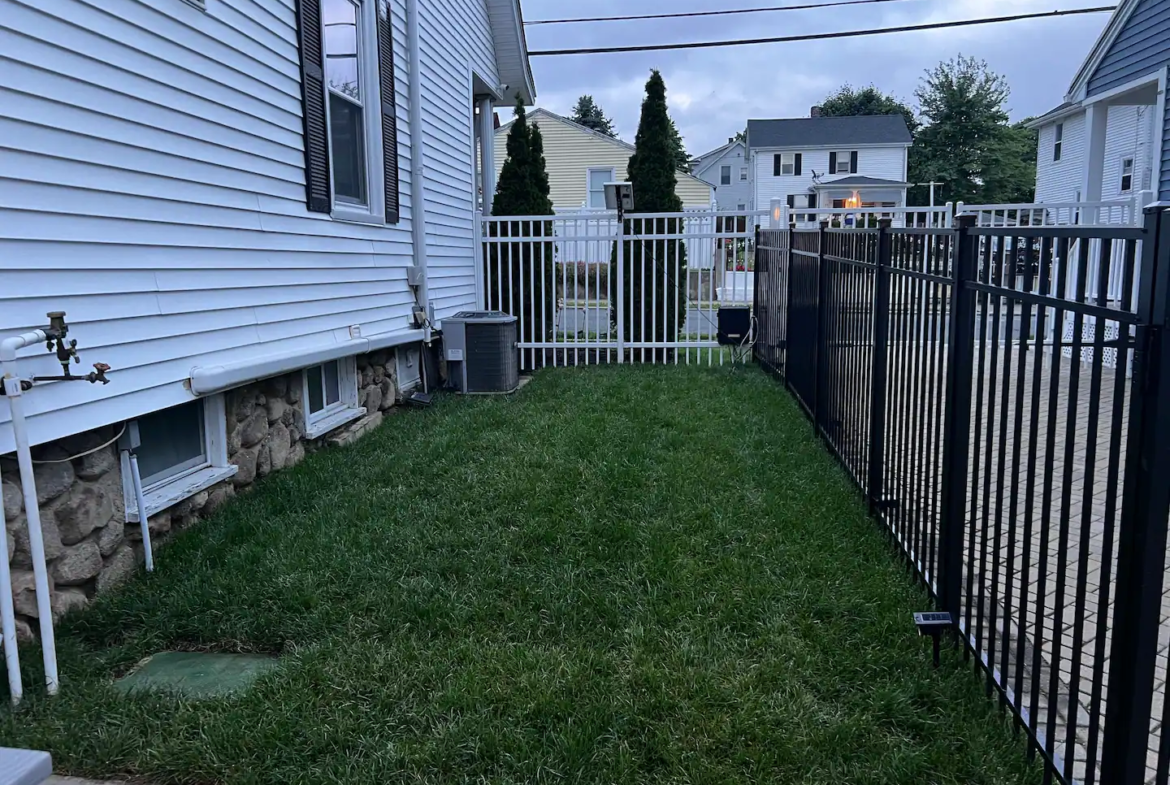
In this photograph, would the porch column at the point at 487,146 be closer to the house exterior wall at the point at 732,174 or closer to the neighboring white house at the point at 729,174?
the house exterior wall at the point at 732,174

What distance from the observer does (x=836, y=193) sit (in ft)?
125

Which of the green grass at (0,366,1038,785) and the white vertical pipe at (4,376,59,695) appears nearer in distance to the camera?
the green grass at (0,366,1038,785)

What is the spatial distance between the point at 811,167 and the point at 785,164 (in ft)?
4.14

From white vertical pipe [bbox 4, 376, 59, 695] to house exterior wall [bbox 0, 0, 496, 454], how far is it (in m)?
0.26

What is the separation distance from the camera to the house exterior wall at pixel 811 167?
1591 inches

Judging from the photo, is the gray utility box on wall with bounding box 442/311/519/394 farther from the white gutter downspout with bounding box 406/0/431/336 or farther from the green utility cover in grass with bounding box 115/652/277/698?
the green utility cover in grass with bounding box 115/652/277/698

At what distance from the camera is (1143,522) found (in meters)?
1.67

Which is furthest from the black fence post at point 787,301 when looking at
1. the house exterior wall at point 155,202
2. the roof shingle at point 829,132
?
the roof shingle at point 829,132

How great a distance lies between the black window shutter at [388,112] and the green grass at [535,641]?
2.67 meters

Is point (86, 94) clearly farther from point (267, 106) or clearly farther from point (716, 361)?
point (716, 361)

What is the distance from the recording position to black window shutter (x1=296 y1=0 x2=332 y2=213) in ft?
17.2

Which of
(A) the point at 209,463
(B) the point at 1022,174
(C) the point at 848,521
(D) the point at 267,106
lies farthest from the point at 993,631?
(B) the point at 1022,174

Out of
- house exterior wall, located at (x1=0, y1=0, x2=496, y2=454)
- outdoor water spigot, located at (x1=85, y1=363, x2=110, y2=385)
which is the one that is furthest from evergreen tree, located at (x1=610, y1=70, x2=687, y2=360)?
outdoor water spigot, located at (x1=85, y1=363, x2=110, y2=385)

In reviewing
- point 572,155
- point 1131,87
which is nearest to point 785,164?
point 572,155
